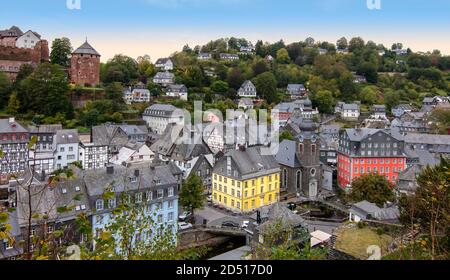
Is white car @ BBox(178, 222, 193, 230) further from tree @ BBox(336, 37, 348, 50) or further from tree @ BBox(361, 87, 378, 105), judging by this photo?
tree @ BBox(336, 37, 348, 50)

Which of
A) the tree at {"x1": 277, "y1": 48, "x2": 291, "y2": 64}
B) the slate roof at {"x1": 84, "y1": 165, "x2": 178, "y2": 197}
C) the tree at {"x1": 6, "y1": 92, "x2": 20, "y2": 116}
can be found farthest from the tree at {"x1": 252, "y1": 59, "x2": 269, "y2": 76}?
the slate roof at {"x1": 84, "y1": 165, "x2": 178, "y2": 197}

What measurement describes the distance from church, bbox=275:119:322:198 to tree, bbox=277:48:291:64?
161ft

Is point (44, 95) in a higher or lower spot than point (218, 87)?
lower

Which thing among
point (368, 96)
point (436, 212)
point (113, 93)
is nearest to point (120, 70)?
point (113, 93)

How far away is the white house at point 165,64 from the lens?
196 feet

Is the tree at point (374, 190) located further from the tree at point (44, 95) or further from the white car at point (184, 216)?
the tree at point (44, 95)

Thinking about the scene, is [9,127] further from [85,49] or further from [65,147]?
[85,49]

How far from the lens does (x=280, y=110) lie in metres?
48.8

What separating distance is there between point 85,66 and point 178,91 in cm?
1043

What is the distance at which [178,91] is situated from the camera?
4794cm

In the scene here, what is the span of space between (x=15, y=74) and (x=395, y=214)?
3795 centimetres

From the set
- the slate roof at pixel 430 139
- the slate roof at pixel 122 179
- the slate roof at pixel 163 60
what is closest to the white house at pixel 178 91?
the slate roof at pixel 163 60

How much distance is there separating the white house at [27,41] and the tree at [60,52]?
218cm

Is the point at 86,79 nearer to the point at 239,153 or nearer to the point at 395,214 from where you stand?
the point at 239,153
